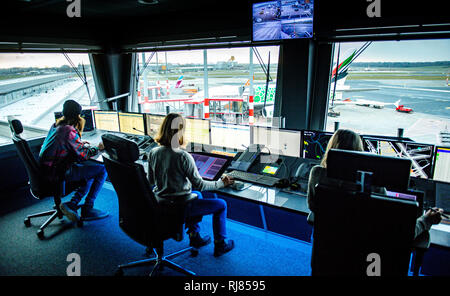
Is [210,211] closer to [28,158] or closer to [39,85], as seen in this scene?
[28,158]

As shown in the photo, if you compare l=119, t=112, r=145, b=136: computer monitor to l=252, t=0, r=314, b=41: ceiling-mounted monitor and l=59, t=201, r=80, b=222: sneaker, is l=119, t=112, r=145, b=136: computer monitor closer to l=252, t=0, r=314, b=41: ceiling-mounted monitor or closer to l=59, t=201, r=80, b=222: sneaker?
l=59, t=201, r=80, b=222: sneaker

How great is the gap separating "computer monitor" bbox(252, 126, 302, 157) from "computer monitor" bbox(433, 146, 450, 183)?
991 mm

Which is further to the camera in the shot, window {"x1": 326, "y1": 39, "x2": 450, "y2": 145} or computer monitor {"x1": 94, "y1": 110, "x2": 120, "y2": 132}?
computer monitor {"x1": 94, "y1": 110, "x2": 120, "y2": 132}

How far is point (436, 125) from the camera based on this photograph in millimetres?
5840

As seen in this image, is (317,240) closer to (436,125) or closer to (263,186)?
(263,186)

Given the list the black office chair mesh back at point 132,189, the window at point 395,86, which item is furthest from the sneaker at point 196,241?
the window at point 395,86

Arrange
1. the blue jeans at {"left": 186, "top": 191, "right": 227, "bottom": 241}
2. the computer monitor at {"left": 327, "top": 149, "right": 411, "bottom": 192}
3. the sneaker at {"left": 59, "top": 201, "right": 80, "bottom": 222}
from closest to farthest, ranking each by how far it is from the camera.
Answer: the computer monitor at {"left": 327, "top": 149, "right": 411, "bottom": 192} → the blue jeans at {"left": 186, "top": 191, "right": 227, "bottom": 241} → the sneaker at {"left": 59, "top": 201, "right": 80, "bottom": 222}

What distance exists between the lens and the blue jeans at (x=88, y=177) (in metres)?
3.25

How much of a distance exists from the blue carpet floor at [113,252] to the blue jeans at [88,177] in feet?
0.96

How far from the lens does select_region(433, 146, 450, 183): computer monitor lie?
2037mm

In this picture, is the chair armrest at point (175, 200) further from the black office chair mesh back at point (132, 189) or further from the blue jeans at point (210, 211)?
the black office chair mesh back at point (132, 189)

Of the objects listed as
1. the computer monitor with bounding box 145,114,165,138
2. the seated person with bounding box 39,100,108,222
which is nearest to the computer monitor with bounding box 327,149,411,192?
the computer monitor with bounding box 145,114,165,138

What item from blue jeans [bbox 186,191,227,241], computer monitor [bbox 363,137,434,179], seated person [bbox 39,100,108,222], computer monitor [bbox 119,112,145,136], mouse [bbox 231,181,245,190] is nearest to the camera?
computer monitor [bbox 363,137,434,179]

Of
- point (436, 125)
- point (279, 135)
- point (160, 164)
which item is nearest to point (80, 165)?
point (160, 164)
